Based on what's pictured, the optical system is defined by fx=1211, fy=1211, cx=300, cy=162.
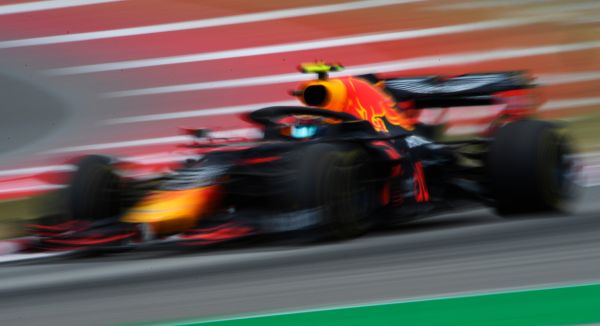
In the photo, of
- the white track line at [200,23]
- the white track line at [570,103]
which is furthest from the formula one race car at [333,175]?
the white track line at [200,23]

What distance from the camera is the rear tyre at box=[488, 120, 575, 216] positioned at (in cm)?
729

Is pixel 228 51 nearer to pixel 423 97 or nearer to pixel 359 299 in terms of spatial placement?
pixel 423 97

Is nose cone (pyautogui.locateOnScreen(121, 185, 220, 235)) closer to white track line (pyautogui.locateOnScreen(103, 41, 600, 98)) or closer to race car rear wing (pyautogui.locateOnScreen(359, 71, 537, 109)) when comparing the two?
race car rear wing (pyautogui.locateOnScreen(359, 71, 537, 109))

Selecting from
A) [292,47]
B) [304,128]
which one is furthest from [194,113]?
[304,128]

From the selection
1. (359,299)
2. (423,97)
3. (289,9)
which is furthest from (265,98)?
(359,299)

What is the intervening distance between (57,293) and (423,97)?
3318 millimetres

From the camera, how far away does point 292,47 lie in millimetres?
13836

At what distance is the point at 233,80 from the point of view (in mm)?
13648

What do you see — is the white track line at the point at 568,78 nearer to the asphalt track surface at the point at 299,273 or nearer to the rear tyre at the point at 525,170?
the rear tyre at the point at 525,170

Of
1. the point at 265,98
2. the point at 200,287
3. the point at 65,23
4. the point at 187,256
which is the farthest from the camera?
the point at 65,23

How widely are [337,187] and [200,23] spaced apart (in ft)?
26.9

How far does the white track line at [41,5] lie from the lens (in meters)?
14.4

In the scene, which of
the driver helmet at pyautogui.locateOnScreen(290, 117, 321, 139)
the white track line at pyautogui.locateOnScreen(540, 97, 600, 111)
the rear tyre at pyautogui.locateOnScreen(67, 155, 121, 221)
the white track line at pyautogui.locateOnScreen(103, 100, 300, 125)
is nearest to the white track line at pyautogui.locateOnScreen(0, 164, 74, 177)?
the white track line at pyautogui.locateOnScreen(103, 100, 300, 125)

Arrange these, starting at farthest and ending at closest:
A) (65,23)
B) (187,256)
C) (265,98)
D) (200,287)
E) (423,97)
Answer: (65,23), (265,98), (423,97), (187,256), (200,287)
